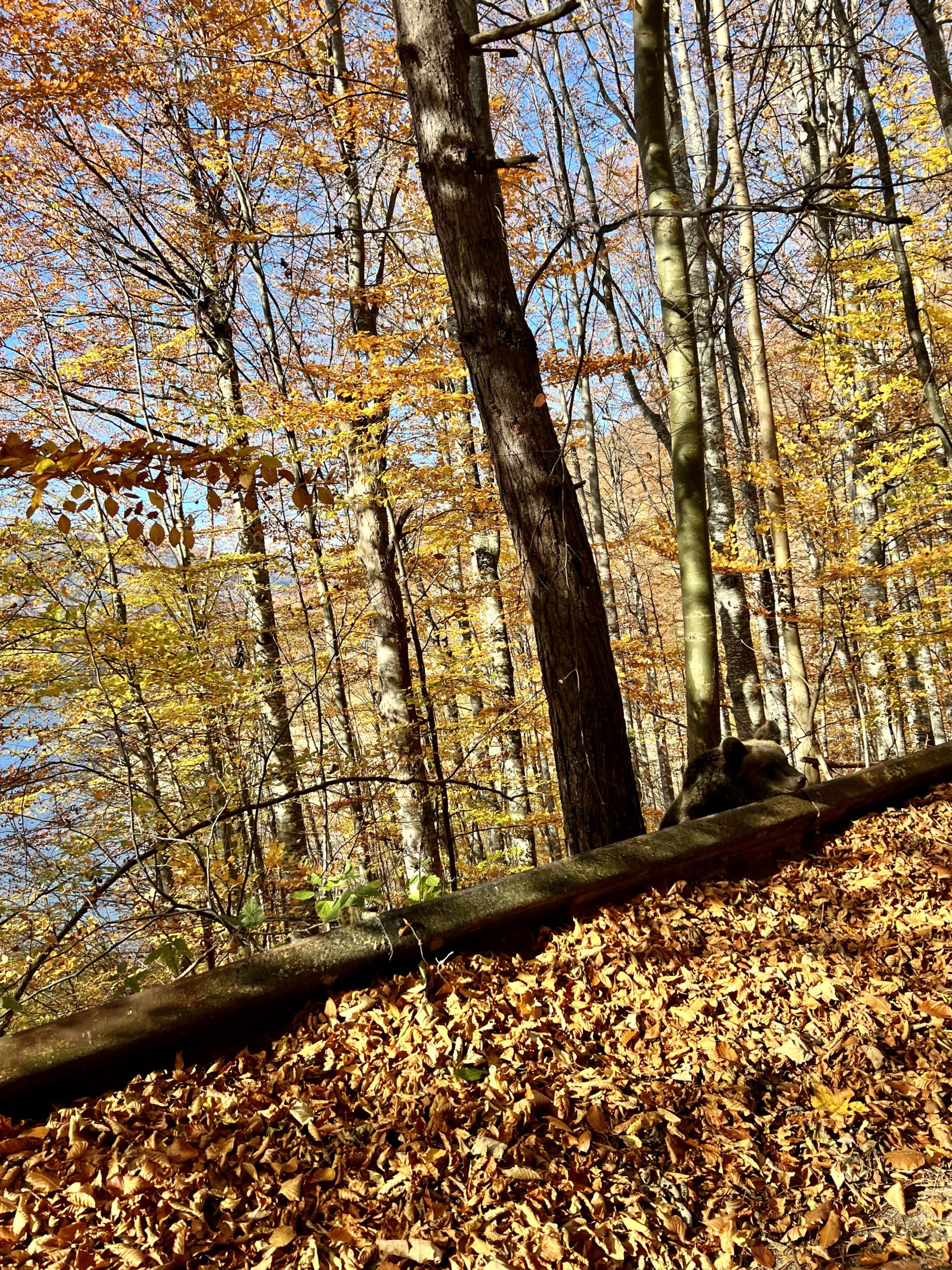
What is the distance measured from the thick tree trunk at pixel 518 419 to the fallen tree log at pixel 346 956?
0.45 m

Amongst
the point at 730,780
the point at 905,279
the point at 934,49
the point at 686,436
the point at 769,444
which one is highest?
the point at 934,49

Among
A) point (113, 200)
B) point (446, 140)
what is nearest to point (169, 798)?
point (446, 140)

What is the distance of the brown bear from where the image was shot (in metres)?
3.81

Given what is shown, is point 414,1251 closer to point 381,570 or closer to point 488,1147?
point 488,1147

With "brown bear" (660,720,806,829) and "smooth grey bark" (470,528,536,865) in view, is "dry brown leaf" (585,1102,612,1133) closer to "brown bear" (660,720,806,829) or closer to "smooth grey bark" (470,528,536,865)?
"brown bear" (660,720,806,829)

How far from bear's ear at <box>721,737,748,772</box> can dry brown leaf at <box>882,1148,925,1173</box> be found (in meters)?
1.95

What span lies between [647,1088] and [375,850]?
8.33 m

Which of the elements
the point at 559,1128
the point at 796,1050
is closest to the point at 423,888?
the point at 559,1128

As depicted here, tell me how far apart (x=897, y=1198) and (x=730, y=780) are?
2.06 meters

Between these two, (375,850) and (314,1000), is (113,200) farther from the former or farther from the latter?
(314,1000)

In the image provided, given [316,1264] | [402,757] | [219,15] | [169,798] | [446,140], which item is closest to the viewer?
[316,1264]

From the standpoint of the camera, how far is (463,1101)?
7.11 ft

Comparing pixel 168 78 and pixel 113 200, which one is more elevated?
pixel 168 78

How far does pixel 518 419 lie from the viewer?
11.5 ft
